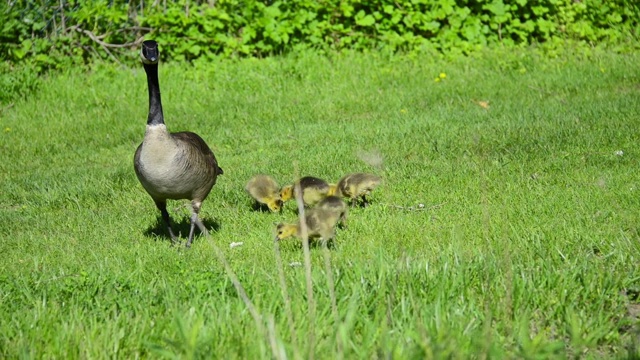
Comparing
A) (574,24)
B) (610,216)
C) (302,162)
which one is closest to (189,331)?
(610,216)

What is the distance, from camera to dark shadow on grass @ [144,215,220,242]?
25.1 ft

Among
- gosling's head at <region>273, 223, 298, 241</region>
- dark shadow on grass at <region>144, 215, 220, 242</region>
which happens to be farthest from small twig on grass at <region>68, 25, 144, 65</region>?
gosling's head at <region>273, 223, 298, 241</region>

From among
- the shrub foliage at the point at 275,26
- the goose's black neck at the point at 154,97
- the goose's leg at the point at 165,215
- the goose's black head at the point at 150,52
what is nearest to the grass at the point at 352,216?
the goose's leg at the point at 165,215

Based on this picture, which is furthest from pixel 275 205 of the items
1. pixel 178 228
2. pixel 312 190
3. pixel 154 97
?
pixel 154 97

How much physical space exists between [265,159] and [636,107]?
4469 mm

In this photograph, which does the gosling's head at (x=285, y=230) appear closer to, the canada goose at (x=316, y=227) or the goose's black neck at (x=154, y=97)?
the canada goose at (x=316, y=227)

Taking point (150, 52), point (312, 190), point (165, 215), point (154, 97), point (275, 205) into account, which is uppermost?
point (150, 52)

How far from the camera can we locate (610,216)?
682 cm

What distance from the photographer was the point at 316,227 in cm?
636

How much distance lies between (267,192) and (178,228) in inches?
34.3

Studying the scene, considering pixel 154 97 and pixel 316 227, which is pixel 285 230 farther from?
pixel 154 97

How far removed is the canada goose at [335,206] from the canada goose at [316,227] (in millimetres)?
99

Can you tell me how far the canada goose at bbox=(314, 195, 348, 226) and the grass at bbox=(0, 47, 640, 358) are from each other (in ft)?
0.45

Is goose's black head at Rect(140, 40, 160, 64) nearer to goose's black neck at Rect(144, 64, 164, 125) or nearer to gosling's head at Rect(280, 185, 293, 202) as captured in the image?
goose's black neck at Rect(144, 64, 164, 125)
